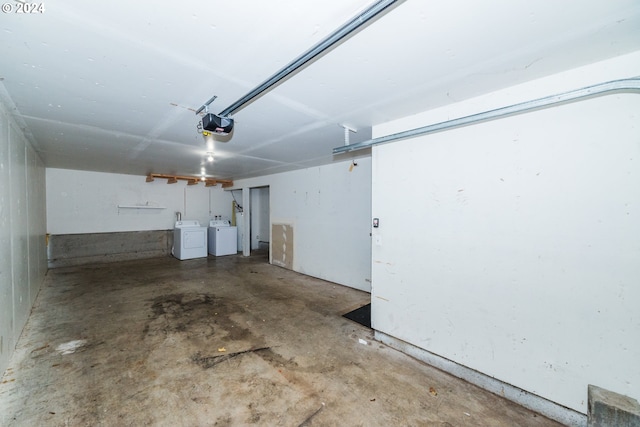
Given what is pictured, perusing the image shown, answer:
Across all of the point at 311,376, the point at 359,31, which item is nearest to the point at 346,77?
the point at 359,31

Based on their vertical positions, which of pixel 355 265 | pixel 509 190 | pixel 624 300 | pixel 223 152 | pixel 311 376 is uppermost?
pixel 223 152

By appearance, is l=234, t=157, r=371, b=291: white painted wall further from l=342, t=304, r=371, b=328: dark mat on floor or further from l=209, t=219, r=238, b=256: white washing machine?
l=209, t=219, r=238, b=256: white washing machine

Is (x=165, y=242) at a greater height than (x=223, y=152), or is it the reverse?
(x=223, y=152)

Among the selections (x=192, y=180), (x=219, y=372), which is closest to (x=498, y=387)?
(x=219, y=372)

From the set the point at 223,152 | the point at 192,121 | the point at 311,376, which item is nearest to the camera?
the point at 311,376

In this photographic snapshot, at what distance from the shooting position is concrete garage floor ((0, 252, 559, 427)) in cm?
155

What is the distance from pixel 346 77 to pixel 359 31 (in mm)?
409

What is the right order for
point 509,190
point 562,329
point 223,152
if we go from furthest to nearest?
point 223,152 < point 509,190 < point 562,329

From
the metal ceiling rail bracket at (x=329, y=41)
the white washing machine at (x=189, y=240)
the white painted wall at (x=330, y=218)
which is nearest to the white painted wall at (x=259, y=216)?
the white washing machine at (x=189, y=240)

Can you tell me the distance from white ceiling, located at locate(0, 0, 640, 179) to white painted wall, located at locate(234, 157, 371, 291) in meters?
1.86

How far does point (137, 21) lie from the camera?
1118 millimetres

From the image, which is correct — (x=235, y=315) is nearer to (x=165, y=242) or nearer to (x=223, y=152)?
(x=223, y=152)

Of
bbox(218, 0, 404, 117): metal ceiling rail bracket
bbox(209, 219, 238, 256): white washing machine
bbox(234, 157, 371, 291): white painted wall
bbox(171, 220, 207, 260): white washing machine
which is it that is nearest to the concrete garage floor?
bbox(234, 157, 371, 291): white painted wall

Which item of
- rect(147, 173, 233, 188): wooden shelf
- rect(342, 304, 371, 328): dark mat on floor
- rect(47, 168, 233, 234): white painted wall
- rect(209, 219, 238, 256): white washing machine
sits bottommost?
rect(342, 304, 371, 328): dark mat on floor
